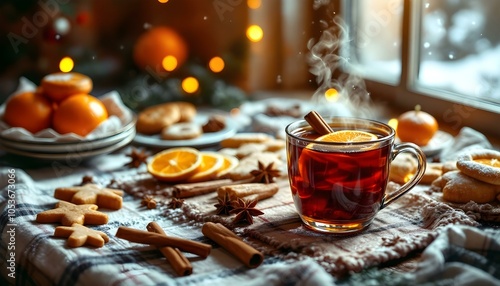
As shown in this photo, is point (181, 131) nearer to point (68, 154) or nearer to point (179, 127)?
point (179, 127)

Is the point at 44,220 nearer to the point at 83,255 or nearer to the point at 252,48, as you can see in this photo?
the point at 83,255

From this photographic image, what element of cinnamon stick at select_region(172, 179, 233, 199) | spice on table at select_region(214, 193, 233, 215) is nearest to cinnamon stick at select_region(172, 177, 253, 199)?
cinnamon stick at select_region(172, 179, 233, 199)

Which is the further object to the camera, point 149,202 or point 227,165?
point 227,165

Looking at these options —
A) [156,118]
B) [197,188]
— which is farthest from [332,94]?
[197,188]

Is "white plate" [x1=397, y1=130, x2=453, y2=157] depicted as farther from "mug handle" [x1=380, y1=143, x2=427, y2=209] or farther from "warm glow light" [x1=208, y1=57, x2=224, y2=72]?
"warm glow light" [x1=208, y1=57, x2=224, y2=72]

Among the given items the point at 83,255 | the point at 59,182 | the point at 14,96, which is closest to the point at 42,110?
the point at 14,96

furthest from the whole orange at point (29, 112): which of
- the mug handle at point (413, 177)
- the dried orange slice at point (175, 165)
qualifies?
the mug handle at point (413, 177)

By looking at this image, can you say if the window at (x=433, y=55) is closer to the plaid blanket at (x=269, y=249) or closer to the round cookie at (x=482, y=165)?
the round cookie at (x=482, y=165)
